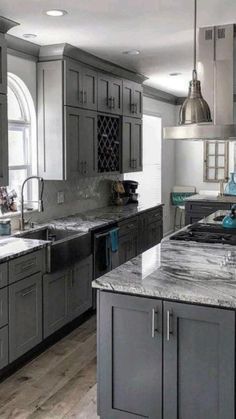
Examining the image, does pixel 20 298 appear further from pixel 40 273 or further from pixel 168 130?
pixel 168 130

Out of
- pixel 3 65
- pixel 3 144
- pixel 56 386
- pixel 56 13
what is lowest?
pixel 56 386

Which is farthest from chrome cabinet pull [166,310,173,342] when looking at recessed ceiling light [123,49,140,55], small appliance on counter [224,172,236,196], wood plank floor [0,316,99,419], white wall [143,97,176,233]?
white wall [143,97,176,233]

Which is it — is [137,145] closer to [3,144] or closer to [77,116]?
[77,116]

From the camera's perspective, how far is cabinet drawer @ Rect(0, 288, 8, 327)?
3.16m

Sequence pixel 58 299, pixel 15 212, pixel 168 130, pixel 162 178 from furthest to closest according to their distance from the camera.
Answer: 1. pixel 162 178
2. pixel 15 212
3. pixel 58 299
4. pixel 168 130

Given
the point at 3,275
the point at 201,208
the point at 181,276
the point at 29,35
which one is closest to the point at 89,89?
the point at 29,35

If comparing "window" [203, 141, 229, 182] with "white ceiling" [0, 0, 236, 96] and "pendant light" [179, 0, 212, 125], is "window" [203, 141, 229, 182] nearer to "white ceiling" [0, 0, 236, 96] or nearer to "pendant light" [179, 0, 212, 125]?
"white ceiling" [0, 0, 236, 96]

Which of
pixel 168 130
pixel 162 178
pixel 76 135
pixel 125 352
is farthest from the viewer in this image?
pixel 162 178

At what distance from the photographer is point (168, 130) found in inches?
127

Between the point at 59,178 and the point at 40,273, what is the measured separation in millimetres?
1235

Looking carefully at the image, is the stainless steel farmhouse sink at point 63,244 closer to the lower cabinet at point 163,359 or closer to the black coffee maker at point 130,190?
the lower cabinet at point 163,359

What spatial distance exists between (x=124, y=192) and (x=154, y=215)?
1.68 feet

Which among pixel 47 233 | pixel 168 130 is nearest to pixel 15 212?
pixel 47 233

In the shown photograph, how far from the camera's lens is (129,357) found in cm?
243
